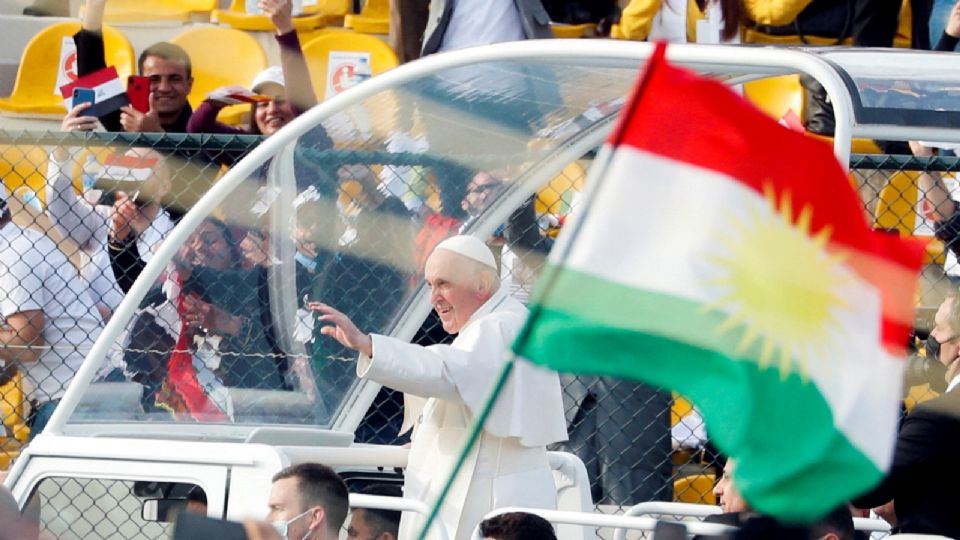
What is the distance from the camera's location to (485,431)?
17.4 feet

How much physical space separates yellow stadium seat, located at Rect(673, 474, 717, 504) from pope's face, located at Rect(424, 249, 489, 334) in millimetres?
1955

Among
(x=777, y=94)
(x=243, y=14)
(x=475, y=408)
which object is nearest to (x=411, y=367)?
(x=475, y=408)

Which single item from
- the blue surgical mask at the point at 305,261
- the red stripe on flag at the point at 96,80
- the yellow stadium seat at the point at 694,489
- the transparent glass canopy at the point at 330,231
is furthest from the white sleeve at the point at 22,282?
the yellow stadium seat at the point at 694,489

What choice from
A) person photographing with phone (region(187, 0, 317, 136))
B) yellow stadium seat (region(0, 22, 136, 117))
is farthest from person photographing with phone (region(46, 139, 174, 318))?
yellow stadium seat (region(0, 22, 136, 117))

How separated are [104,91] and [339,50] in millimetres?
2243

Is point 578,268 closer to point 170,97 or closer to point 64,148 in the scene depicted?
point 64,148

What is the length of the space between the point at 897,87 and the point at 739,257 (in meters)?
1.96

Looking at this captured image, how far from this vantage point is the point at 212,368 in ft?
19.3

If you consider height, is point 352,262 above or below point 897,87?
below

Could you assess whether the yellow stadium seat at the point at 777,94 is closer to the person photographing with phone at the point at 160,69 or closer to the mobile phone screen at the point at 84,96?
the person photographing with phone at the point at 160,69

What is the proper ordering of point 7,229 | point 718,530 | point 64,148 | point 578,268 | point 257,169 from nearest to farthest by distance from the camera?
point 578,268, point 718,530, point 257,169, point 64,148, point 7,229

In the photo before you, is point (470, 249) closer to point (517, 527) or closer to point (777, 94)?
point (517, 527)

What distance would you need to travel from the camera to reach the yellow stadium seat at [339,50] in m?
9.28

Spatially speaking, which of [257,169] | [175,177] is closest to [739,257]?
[257,169]
